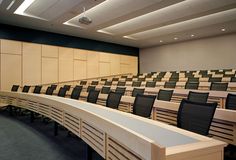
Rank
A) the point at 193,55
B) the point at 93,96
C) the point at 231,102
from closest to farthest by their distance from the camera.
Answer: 1. the point at 231,102
2. the point at 93,96
3. the point at 193,55

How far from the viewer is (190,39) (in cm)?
1242

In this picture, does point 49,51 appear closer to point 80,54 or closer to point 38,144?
point 80,54

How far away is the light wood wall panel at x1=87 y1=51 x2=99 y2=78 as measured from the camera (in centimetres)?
1219

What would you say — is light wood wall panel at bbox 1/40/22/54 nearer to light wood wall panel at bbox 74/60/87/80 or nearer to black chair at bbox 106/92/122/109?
light wood wall panel at bbox 74/60/87/80

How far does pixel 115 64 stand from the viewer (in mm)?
13633

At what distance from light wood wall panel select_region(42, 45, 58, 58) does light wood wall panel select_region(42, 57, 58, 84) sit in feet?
0.63

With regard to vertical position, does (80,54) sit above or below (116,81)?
above

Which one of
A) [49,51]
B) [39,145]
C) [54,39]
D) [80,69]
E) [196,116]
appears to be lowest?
[39,145]

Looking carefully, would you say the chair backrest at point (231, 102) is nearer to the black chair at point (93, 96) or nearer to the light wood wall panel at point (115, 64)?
the black chair at point (93, 96)

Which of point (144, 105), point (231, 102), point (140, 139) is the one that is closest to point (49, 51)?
point (144, 105)

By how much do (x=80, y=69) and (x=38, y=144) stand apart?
8.35m

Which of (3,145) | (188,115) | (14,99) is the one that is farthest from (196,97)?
(14,99)

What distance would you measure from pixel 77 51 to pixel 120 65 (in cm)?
331

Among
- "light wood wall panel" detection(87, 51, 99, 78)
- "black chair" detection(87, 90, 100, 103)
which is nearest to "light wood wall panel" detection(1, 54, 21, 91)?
"light wood wall panel" detection(87, 51, 99, 78)
